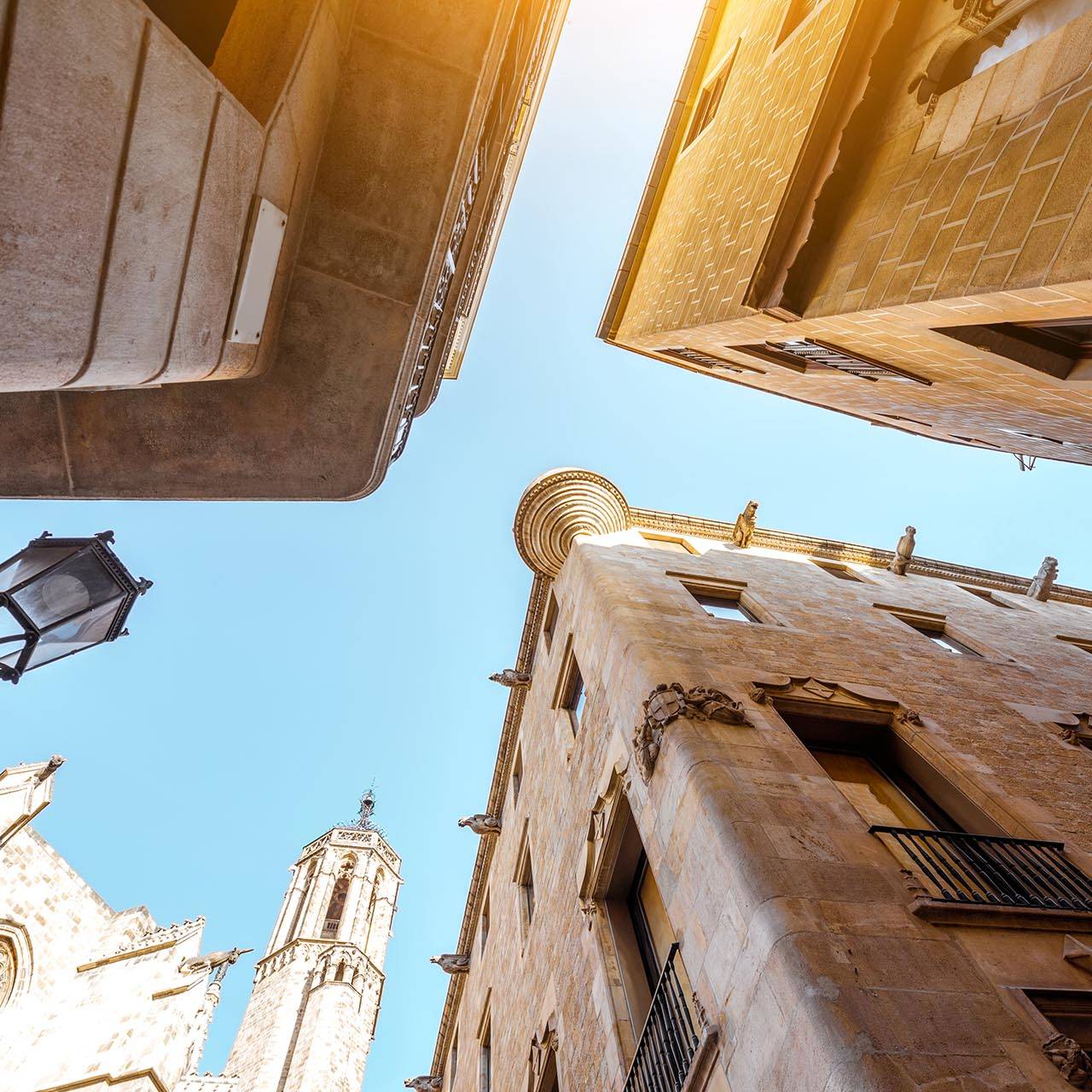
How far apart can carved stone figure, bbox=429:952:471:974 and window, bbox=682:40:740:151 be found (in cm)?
2074

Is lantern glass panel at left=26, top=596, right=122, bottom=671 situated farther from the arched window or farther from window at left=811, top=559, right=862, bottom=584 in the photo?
the arched window

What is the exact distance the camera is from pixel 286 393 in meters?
5.75

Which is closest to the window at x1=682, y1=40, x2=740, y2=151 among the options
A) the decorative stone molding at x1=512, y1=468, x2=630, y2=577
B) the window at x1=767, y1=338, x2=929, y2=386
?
the window at x1=767, y1=338, x2=929, y2=386

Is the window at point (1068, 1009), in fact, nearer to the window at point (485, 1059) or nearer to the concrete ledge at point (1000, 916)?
the concrete ledge at point (1000, 916)

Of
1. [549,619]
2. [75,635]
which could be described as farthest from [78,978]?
[75,635]

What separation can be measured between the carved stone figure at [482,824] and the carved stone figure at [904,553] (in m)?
12.2

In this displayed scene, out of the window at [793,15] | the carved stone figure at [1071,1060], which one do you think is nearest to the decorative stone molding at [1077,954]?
the carved stone figure at [1071,1060]

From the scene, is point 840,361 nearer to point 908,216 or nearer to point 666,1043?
point 908,216

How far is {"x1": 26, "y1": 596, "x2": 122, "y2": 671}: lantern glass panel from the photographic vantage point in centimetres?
564

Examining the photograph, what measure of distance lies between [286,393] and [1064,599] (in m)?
22.7

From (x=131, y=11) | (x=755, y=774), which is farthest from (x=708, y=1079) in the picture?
(x=131, y=11)

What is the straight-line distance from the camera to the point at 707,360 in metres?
14.1

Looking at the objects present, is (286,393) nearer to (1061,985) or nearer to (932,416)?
(1061,985)

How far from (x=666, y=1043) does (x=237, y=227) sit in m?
6.80
